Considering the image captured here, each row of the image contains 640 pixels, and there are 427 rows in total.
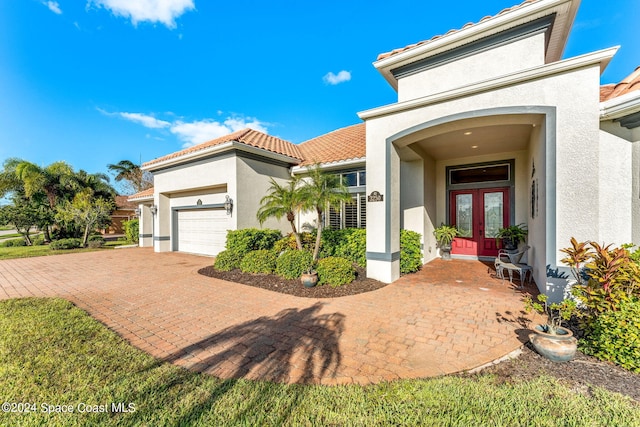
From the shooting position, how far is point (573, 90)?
187 inches

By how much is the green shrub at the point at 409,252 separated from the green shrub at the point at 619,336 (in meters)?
4.67

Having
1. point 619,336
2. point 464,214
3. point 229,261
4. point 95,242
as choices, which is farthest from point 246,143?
point 95,242

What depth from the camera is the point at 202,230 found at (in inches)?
503

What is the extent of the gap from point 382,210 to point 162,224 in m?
12.9

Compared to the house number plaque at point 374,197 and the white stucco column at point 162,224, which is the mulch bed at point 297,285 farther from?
the white stucco column at point 162,224

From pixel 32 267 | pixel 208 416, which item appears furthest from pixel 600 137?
pixel 32 267

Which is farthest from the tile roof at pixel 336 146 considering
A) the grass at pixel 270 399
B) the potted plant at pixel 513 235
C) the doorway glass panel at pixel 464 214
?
the grass at pixel 270 399

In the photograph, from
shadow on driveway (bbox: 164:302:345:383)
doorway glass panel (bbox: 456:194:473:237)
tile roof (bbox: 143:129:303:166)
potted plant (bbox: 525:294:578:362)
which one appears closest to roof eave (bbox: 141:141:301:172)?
tile roof (bbox: 143:129:303:166)

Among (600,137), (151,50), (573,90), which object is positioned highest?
(151,50)

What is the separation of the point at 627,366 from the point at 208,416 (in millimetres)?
4929

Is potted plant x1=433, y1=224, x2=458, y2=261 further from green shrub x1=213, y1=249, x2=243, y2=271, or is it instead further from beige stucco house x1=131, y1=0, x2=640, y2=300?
green shrub x1=213, y1=249, x2=243, y2=271

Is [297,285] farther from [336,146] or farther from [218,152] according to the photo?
[336,146]

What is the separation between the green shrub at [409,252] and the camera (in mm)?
8016

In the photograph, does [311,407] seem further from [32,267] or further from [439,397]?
[32,267]
